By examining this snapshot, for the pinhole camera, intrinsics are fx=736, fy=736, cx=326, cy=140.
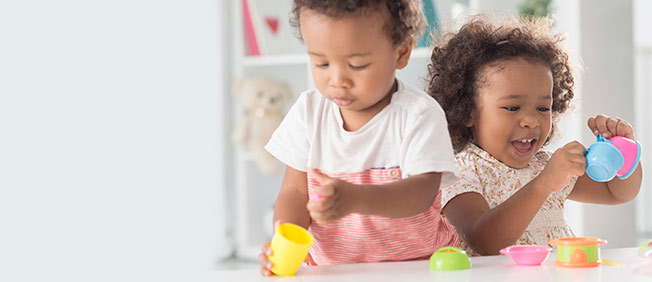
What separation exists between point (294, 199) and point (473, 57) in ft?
1.58

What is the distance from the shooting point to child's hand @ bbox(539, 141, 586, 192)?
3.37 feet

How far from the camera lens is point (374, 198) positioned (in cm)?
80

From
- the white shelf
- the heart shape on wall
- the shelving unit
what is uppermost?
the heart shape on wall

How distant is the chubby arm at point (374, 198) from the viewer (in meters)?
0.75

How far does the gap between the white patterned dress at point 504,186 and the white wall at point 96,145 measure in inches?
24.0

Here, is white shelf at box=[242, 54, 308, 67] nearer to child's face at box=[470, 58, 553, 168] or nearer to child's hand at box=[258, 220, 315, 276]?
child's face at box=[470, 58, 553, 168]

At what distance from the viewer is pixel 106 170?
6.63 feet

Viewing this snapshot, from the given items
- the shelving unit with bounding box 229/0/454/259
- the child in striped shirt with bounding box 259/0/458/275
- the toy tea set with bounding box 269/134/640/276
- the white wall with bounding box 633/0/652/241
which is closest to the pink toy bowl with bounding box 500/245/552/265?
the toy tea set with bounding box 269/134/640/276

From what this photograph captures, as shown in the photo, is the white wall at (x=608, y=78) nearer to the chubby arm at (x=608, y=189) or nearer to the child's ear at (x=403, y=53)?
the chubby arm at (x=608, y=189)

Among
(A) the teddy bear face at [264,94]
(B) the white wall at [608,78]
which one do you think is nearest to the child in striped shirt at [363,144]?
(B) the white wall at [608,78]

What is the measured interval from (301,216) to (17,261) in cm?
105

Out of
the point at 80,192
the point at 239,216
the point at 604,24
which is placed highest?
the point at 604,24

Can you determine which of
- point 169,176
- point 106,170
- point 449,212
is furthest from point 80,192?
point 449,212

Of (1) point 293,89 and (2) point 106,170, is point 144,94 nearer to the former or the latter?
(2) point 106,170
